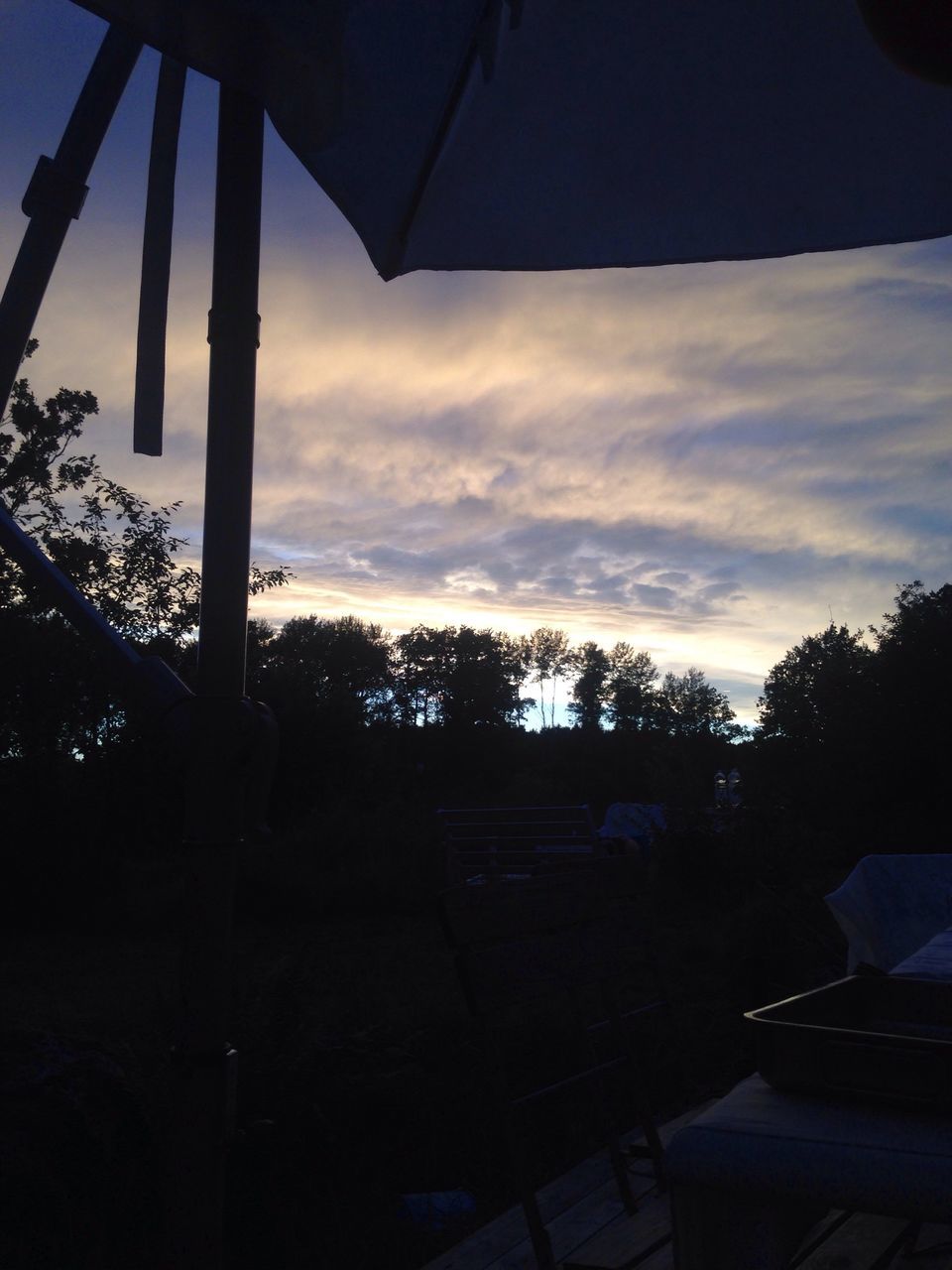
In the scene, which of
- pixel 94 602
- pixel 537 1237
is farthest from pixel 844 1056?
pixel 94 602

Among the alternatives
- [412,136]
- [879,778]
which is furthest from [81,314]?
[879,778]

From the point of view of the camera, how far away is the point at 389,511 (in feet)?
41.6

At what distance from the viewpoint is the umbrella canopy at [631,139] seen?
1.81 metres

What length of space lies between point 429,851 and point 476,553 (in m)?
10.7

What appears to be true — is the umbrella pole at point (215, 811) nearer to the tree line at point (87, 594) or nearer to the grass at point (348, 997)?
the grass at point (348, 997)

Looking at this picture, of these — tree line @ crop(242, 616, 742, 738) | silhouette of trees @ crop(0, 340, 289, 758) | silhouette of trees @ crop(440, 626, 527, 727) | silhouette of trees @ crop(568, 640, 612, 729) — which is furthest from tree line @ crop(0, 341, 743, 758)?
silhouette of trees @ crop(568, 640, 612, 729)

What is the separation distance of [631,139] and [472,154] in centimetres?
36

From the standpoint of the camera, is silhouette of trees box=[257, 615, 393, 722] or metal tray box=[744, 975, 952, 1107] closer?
metal tray box=[744, 975, 952, 1107]

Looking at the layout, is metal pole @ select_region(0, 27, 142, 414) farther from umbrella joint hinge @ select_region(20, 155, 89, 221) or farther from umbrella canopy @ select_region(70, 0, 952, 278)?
umbrella canopy @ select_region(70, 0, 952, 278)

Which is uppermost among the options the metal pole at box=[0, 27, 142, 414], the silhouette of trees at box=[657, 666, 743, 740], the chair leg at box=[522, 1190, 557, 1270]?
the silhouette of trees at box=[657, 666, 743, 740]

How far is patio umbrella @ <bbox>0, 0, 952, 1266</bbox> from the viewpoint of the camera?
119cm

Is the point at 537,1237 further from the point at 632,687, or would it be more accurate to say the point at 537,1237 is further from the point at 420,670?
the point at 632,687

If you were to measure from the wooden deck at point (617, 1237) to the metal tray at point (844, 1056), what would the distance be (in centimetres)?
84

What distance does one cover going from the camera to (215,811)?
3.91 feet
